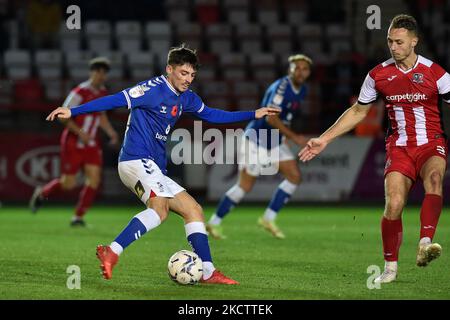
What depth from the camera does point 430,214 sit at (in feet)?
23.6

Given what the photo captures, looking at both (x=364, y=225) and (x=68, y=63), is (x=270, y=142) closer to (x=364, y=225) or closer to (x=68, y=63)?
(x=364, y=225)

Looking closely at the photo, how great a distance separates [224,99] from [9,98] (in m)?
4.26

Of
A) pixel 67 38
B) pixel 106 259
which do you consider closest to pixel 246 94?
pixel 67 38

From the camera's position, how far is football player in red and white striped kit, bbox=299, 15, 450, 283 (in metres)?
7.23

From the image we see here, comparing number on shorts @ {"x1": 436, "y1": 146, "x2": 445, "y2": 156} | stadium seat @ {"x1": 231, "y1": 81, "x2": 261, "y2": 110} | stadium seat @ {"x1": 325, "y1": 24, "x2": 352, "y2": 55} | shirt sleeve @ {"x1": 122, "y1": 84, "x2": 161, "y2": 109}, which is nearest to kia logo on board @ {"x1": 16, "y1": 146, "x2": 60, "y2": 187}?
stadium seat @ {"x1": 231, "y1": 81, "x2": 261, "y2": 110}

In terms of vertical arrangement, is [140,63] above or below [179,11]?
below

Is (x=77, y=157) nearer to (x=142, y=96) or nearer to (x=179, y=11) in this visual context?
(x=142, y=96)

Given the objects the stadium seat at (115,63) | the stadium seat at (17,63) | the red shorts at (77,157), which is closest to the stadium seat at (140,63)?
the stadium seat at (115,63)

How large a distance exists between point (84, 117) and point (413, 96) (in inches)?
262

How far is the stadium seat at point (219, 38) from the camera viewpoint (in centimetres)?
2081

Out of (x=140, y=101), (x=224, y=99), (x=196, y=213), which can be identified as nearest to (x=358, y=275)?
(x=196, y=213)

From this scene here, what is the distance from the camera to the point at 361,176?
17.3m

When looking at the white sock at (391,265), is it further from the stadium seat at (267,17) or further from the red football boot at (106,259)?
the stadium seat at (267,17)

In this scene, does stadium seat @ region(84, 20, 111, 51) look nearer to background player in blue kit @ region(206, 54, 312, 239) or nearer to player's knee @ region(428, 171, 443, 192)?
background player in blue kit @ region(206, 54, 312, 239)
